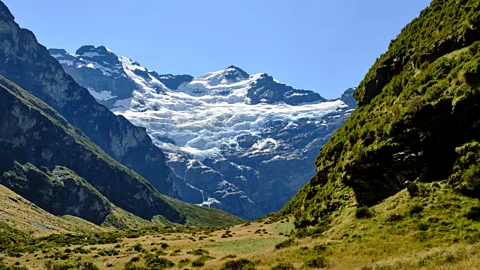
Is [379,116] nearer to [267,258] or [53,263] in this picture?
[267,258]

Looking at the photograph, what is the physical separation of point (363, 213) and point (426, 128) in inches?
407

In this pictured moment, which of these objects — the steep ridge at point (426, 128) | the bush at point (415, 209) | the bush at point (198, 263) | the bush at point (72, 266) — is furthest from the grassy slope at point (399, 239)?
the bush at point (72, 266)

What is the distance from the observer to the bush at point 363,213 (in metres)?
36.7

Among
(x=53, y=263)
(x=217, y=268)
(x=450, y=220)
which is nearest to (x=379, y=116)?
(x=450, y=220)

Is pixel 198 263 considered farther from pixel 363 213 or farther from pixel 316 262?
pixel 363 213

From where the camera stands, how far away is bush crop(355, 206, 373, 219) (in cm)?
3672

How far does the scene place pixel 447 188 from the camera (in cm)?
3372

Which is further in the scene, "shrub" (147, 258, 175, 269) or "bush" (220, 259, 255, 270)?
"shrub" (147, 258, 175, 269)

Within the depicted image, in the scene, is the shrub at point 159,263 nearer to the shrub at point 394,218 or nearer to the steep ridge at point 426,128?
the steep ridge at point 426,128

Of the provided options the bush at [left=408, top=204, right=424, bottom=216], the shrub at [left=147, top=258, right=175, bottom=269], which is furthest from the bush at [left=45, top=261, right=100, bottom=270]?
the bush at [left=408, top=204, right=424, bottom=216]

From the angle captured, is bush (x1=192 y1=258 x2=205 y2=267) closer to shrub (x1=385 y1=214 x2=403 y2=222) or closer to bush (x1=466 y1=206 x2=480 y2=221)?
shrub (x1=385 y1=214 x2=403 y2=222)

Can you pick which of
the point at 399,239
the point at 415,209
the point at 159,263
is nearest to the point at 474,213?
the point at 415,209

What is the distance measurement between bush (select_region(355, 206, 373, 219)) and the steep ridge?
4.26 m

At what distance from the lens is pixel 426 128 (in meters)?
37.7
